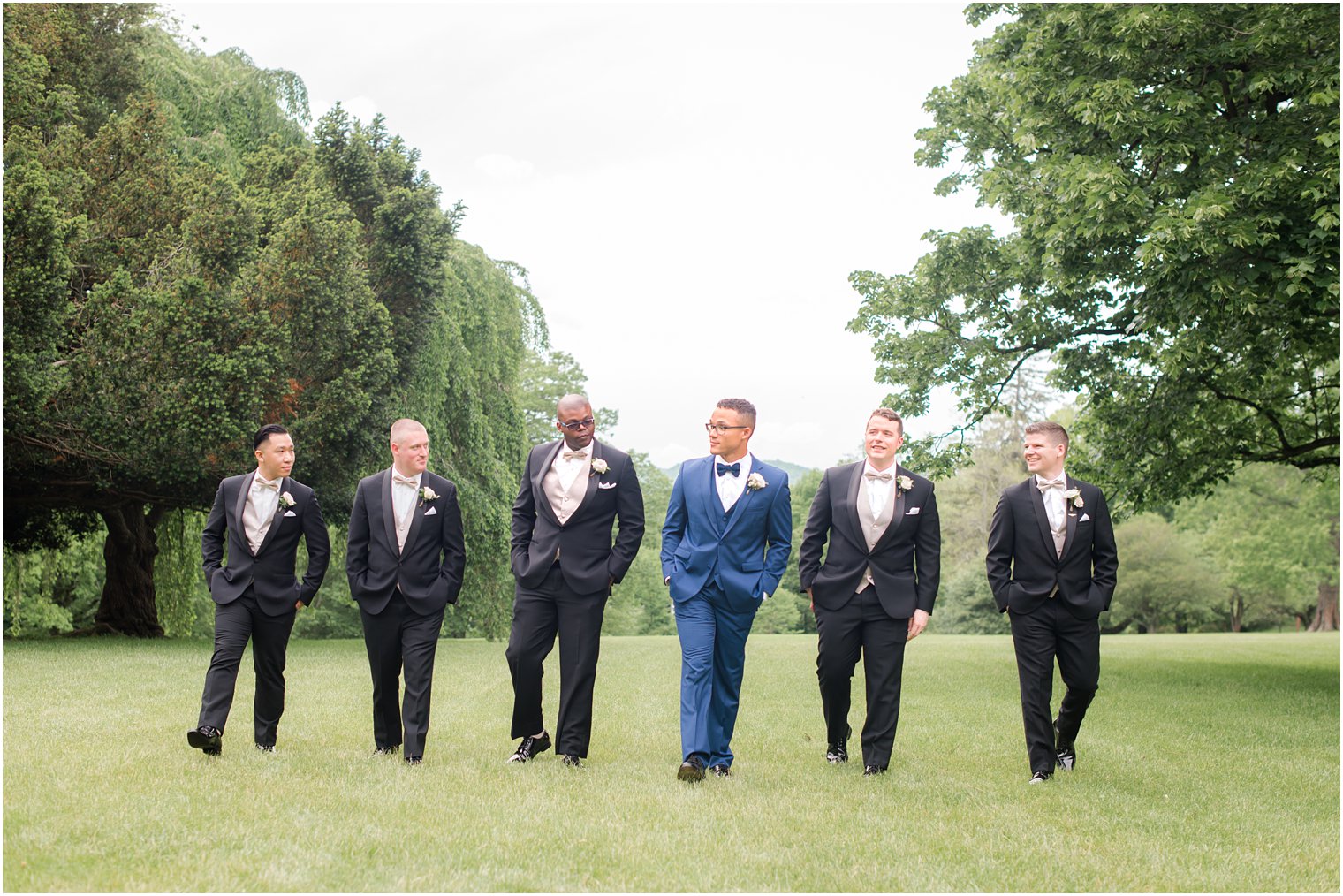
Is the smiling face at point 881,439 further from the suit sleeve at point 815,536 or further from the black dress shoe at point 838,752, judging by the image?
the black dress shoe at point 838,752

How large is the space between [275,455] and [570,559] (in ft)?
7.33

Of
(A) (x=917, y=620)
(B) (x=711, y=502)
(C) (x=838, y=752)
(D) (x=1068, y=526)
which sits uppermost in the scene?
(B) (x=711, y=502)

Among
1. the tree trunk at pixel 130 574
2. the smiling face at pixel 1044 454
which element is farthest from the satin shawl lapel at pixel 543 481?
the tree trunk at pixel 130 574

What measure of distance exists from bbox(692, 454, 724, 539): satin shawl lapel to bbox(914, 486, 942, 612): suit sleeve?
1394mm

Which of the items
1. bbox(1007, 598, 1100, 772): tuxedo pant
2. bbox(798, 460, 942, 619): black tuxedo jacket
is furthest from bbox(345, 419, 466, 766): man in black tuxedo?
bbox(1007, 598, 1100, 772): tuxedo pant

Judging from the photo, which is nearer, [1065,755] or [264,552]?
[264,552]

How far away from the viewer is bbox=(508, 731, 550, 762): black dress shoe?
7.96m

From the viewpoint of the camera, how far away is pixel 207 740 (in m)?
7.82

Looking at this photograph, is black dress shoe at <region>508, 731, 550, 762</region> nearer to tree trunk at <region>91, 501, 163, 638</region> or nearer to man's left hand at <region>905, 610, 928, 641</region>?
man's left hand at <region>905, 610, 928, 641</region>

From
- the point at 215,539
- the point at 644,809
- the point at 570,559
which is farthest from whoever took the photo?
the point at 215,539

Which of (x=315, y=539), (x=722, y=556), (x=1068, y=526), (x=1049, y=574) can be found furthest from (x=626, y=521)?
(x=1068, y=526)

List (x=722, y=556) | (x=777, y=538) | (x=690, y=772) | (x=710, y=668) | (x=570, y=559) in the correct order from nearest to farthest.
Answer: (x=690, y=772)
(x=710, y=668)
(x=722, y=556)
(x=777, y=538)
(x=570, y=559)

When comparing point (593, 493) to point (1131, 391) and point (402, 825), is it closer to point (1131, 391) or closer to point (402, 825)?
point (402, 825)

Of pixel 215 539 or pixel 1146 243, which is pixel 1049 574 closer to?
pixel 215 539
